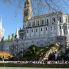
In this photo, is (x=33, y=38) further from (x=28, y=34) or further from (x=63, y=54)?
(x=63, y=54)

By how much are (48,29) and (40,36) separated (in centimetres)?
241

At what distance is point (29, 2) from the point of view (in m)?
4.78

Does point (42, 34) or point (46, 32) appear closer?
point (46, 32)

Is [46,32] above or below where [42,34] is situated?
above

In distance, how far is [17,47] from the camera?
7088 cm

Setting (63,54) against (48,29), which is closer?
(63,54)

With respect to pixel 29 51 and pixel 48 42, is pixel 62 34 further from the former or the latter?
pixel 29 51

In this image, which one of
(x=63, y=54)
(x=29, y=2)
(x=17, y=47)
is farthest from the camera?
(x=17, y=47)

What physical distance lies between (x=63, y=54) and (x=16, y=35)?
28702mm

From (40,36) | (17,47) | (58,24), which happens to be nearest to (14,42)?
(17,47)

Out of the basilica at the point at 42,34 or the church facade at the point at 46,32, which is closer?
the church facade at the point at 46,32

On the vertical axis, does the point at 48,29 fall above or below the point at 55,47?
above

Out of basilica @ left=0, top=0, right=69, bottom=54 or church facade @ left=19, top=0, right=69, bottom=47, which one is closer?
church facade @ left=19, top=0, right=69, bottom=47

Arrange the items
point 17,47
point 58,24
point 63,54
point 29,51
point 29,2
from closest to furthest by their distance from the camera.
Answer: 1. point 29,2
2. point 63,54
3. point 29,51
4. point 58,24
5. point 17,47
